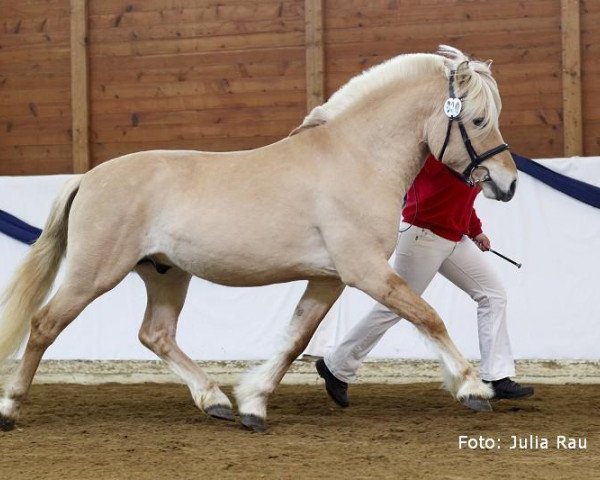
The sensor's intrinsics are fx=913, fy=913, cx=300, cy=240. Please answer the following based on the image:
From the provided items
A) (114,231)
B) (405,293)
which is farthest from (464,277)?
(114,231)

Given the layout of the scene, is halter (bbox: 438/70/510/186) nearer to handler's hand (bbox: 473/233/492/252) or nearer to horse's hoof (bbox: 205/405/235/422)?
handler's hand (bbox: 473/233/492/252)

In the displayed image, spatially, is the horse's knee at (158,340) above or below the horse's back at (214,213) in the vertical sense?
below

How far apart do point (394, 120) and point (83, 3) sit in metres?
4.40

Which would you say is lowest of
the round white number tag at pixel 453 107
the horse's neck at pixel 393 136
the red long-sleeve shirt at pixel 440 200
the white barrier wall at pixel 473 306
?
the white barrier wall at pixel 473 306

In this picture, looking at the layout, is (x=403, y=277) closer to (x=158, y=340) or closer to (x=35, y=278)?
(x=158, y=340)

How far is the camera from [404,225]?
15.0 ft

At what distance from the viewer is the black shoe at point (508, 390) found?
453 centimetres

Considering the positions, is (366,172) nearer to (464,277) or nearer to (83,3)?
(464,277)

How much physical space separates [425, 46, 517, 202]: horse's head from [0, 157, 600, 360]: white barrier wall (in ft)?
6.21

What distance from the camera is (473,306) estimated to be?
227 inches

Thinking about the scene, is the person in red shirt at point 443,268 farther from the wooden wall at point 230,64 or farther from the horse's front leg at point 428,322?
the wooden wall at point 230,64

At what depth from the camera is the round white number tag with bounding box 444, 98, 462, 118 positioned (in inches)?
154

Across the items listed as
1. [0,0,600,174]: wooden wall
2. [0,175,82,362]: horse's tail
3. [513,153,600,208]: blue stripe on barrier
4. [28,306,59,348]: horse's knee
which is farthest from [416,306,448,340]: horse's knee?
[0,0,600,174]: wooden wall

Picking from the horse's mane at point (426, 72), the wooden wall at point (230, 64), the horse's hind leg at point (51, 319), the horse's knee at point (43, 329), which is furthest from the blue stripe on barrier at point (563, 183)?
the horse's knee at point (43, 329)
